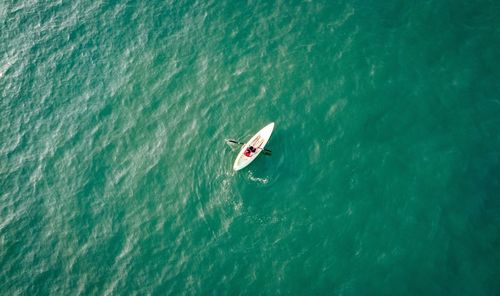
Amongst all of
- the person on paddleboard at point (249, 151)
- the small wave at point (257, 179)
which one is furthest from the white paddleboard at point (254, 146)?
the small wave at point (257, 179)

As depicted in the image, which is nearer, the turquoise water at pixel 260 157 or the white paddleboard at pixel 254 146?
the turquoise water at pixel 260 157

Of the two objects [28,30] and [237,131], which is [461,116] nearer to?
[237,131]

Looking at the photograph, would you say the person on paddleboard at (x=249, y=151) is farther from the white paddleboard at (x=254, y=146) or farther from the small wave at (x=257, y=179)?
the small wave at (x=257, y=179)

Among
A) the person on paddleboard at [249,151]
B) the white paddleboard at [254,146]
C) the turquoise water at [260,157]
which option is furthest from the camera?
the white paddleboard at [254,146]

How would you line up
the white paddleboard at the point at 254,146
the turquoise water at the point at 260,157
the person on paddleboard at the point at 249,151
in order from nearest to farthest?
1. the turquoise water at the point at 260,157
2. the person on paddleboard at the point at 249,151
3. the white paddleboard at the point at 254,146

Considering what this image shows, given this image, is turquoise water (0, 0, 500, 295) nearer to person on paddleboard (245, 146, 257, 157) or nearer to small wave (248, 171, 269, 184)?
small wave (248, 171, 269, 184)

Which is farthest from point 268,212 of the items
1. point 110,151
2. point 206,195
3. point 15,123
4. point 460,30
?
point 15,123

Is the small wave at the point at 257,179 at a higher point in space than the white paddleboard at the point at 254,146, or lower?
lower

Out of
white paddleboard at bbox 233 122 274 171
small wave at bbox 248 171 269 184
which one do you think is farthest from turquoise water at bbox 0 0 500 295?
white paddleboard at bbox 233 122 274 171
